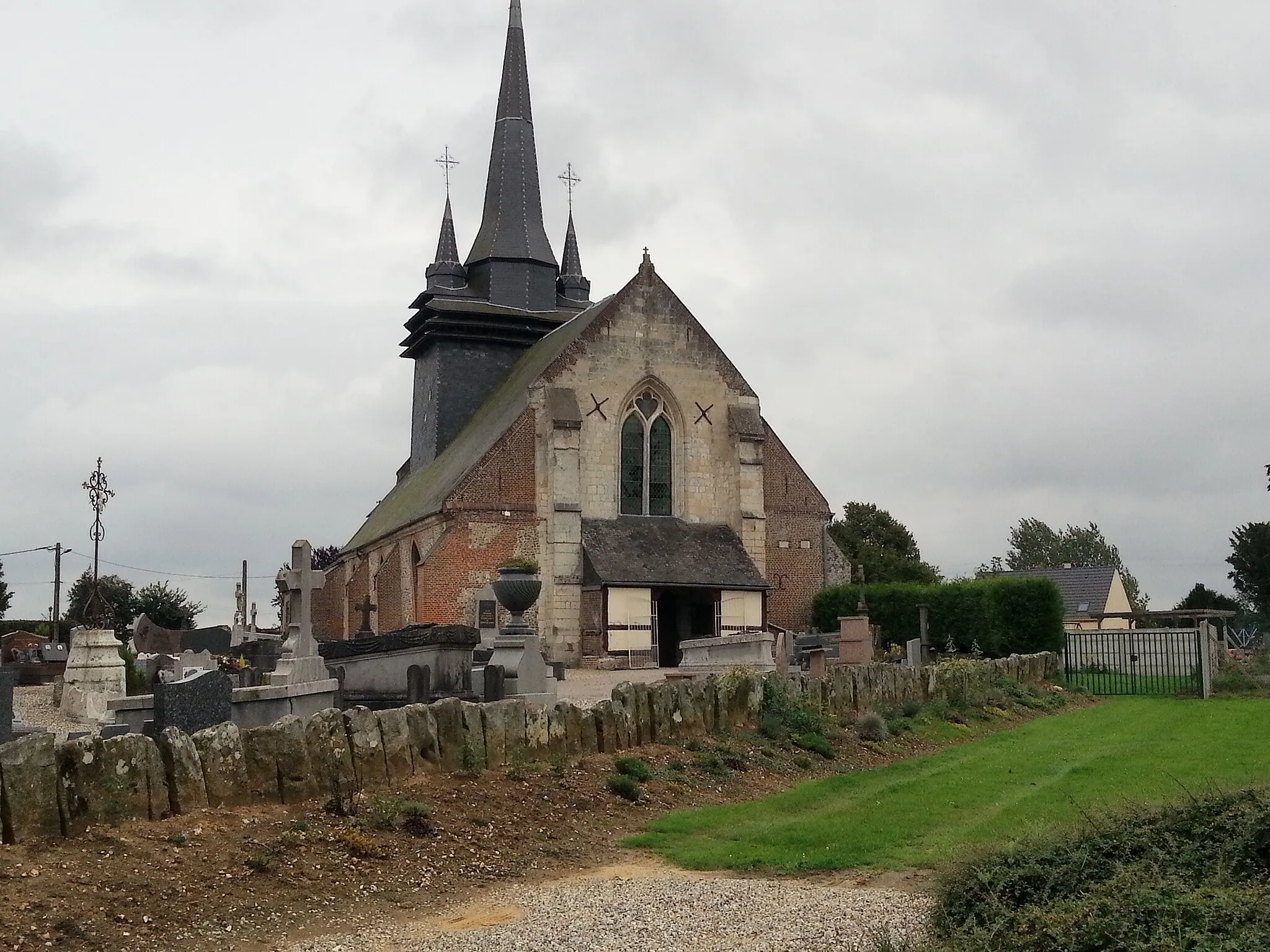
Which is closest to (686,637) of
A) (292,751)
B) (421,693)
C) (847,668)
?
(847,668)

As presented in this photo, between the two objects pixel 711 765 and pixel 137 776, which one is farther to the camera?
pixel 711 765

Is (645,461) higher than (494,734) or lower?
higher

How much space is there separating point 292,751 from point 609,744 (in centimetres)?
395

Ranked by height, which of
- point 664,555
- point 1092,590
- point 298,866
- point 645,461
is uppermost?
point 645,461

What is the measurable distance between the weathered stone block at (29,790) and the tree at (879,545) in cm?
4969

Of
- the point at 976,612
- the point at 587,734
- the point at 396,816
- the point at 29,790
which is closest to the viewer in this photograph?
the point at 29,790

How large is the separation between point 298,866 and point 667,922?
239 centimetres

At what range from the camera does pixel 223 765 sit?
29.8 ft

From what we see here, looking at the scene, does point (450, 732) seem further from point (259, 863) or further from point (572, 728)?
point (259, 863)

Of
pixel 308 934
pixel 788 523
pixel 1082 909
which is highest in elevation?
pixel 788 523

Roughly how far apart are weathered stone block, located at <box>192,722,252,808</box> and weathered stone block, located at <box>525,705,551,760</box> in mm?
2991

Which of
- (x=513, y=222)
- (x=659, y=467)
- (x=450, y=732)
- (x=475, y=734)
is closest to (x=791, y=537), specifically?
(x=659, y=467)

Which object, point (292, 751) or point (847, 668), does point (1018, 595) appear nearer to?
point (847, 668)

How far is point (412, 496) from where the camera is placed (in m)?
40.0
